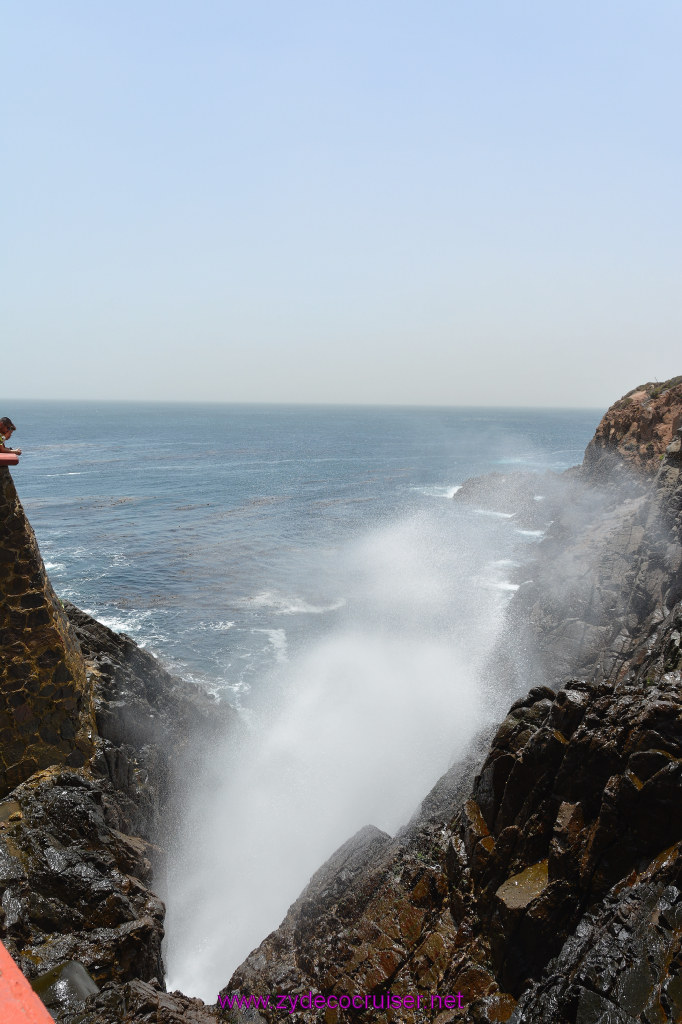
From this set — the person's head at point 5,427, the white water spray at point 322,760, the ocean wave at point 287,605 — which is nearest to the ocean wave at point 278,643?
the white water spray at point 322,760

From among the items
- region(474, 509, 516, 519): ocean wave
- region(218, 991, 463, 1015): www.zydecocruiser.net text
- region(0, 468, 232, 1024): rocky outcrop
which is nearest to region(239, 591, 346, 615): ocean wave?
region(0, 468, 232, 1024): rocky outcrop

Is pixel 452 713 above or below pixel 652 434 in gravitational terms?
below

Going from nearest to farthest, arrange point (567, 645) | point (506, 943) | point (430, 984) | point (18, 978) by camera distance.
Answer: point (18, 978) → point (506, 943) → point (430, 984) → point (567, 645)

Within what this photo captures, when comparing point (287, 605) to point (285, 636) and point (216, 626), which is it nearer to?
point (285, 636)

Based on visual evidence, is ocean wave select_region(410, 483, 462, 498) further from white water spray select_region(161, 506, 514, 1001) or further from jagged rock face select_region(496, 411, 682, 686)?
jagged rock face select_region(496, 411, 682, 686)

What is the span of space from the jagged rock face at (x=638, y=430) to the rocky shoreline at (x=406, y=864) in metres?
24.3

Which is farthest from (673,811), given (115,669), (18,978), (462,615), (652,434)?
(652,434)

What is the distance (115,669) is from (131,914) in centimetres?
709

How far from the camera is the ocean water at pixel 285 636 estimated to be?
19250mm

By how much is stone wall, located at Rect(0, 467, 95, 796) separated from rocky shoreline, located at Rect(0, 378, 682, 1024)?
39mm

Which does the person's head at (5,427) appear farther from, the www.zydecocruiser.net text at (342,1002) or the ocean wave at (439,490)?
the ocean wave at (439,490)

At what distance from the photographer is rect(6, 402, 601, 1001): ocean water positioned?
19.2 meters

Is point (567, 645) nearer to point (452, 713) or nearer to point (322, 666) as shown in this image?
point (452, 713)

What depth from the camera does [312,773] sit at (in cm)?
2352
